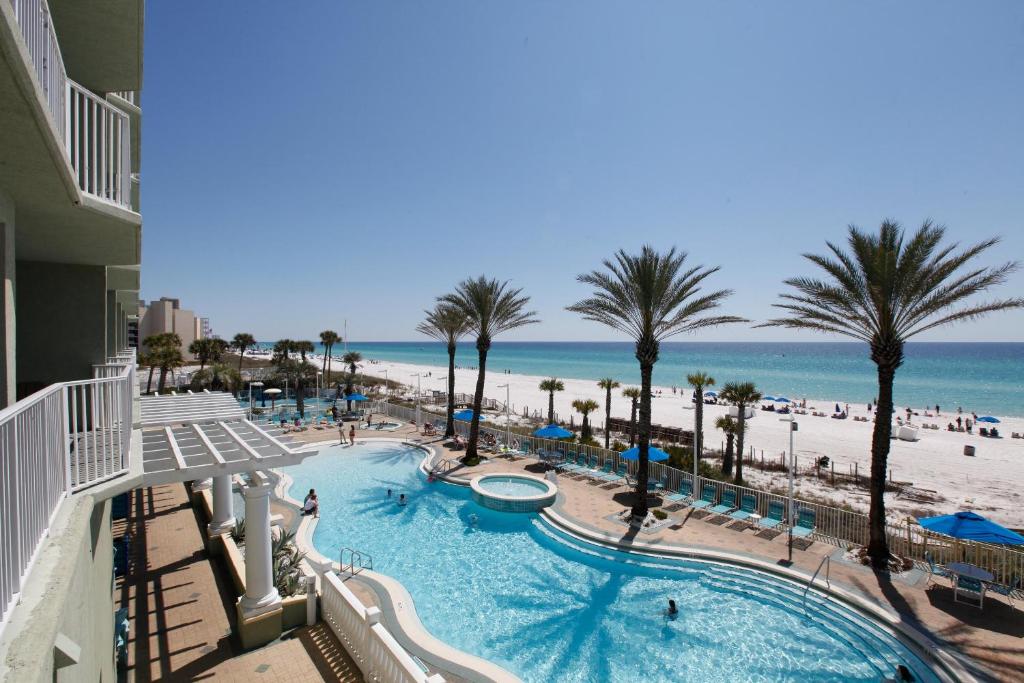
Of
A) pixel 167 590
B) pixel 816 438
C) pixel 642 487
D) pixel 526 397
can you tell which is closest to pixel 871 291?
pixel 642 487

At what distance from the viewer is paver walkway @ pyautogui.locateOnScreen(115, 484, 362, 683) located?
26.5 feet

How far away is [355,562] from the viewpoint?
44.4 ft

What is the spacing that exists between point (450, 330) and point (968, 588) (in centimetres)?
2370

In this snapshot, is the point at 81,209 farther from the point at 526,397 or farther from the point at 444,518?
the point at 526,397

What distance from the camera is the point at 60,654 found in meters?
2.32

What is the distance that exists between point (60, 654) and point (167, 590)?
35.7 feet

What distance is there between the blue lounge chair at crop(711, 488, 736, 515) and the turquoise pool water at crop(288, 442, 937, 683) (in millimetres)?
3689

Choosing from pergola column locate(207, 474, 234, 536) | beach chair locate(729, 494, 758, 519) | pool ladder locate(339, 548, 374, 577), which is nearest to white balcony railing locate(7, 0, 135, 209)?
pergola column locate(207, 474, 234, 536)

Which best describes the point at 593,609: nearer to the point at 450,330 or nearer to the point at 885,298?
the point at 885,298

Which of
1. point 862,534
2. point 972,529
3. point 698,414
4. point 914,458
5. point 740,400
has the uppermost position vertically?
point 740,400

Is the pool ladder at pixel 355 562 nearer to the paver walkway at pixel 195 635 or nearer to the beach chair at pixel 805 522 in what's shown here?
the paver walkway at pixel 195 635

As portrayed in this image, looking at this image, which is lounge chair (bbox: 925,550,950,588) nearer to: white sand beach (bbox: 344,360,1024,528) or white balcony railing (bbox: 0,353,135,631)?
white sand beach (bbox: 344,360,1024,528)

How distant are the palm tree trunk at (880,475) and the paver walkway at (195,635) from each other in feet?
46.2

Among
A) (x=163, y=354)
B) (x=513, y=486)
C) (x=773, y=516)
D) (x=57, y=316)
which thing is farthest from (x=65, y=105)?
(x=163, y=354)
